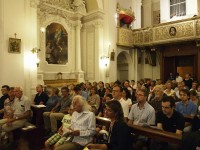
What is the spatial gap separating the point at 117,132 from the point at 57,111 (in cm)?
342

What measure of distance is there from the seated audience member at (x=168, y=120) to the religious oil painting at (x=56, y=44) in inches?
320

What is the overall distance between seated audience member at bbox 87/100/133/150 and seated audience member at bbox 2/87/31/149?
2.71m

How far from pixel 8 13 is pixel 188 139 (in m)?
7.60

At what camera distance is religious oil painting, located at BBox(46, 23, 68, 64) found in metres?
10.4

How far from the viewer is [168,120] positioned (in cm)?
311

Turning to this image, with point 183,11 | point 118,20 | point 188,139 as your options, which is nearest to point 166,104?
point 188,139

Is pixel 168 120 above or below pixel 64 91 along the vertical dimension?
below

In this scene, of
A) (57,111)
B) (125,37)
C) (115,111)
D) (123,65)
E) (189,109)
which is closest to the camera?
(115,111)

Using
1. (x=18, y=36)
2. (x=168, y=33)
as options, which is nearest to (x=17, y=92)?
(x=18, y=36)

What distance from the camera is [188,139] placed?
228cm

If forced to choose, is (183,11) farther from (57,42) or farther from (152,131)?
(152,131)

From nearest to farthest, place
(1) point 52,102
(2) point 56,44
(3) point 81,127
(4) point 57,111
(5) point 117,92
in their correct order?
(3) point 81,127 < (5) point 117,92 < (4) point 57,111 < (1) point 52,102 < (2) point 56,44

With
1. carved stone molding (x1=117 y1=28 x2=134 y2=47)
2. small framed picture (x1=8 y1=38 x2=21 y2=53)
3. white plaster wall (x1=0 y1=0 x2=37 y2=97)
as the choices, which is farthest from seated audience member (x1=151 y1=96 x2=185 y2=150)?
carved stone molding (x1=117 y1=28 x2=134 y2=47)

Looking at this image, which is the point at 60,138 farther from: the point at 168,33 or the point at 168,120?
the point at 168,33
